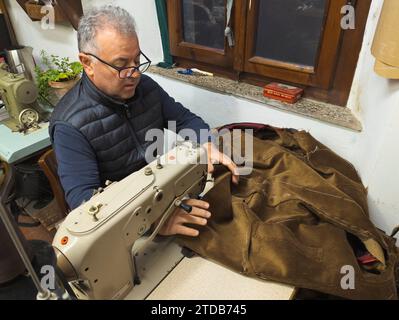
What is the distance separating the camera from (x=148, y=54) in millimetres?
1996

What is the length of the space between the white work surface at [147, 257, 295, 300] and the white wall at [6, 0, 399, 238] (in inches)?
24.2

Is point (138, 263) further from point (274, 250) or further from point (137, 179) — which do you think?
point (274, 250)

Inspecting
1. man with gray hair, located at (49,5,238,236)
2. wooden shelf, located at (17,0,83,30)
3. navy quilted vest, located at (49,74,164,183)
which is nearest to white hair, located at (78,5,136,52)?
man with gray hair, located at (49,5,238,236)

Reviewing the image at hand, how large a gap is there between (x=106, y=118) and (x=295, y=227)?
0.78 metres

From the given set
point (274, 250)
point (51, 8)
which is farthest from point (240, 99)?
point (51, 8)

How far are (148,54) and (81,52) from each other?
961 mm

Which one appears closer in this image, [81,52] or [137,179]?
[137,179]

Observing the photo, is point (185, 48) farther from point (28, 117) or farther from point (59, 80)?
point (28, 117)

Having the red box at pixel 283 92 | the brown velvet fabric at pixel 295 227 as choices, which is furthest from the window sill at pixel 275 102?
the brown velvet fabric at pixel 295 227

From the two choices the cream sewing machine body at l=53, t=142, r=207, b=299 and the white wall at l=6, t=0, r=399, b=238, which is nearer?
the cream sewing machine body at l=53, t=142, r=207, b=299

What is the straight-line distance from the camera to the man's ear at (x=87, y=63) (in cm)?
109

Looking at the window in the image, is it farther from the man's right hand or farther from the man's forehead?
the man's right hand

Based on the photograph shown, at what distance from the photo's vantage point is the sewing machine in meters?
1.76

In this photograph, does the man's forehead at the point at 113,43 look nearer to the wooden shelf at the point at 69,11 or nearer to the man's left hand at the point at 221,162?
the man's left hand at the point at 221,162
